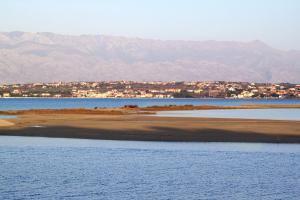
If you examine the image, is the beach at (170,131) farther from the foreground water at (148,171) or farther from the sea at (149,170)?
the foreground water at (148,171)

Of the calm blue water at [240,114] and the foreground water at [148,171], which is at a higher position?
the foreground water at [148,171]

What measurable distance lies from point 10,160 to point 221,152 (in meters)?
10.7

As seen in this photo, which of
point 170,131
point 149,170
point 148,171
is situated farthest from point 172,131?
point 148,171

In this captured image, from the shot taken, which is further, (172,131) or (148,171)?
(172,131)

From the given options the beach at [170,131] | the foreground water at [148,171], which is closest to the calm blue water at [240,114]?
the beach at [170,131]

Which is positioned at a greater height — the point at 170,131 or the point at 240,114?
the point at 170,131

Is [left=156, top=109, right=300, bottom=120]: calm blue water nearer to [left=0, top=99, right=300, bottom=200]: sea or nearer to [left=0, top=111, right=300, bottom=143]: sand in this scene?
[left=0, top=111, right=300, bottom=143]: sand

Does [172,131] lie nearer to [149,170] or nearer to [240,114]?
[149,170]

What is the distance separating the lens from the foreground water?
73.3ft

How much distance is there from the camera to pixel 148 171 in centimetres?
2675

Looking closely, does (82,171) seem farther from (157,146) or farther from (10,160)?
(157,146)

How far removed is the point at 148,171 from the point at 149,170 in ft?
0.93

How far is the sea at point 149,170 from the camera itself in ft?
73.3

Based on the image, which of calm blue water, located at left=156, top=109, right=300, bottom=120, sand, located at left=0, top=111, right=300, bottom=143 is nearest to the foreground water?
sand, located at left=0, top=111, right=300, bottom=143
